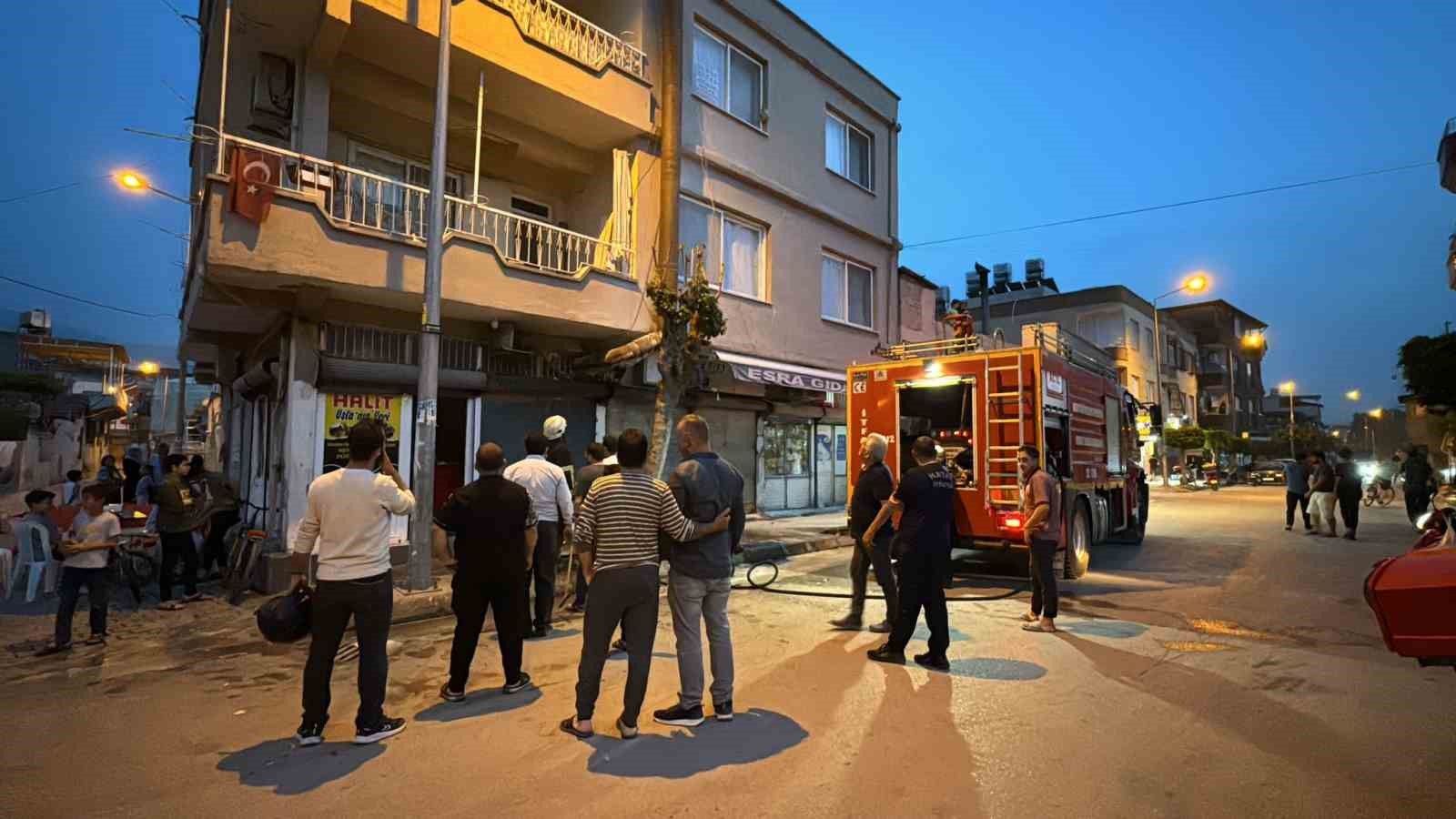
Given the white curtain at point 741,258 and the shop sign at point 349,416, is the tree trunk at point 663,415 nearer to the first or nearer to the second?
the shop sign at point 349,416

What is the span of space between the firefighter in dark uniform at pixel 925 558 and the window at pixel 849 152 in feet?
40.9

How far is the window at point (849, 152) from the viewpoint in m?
17.1

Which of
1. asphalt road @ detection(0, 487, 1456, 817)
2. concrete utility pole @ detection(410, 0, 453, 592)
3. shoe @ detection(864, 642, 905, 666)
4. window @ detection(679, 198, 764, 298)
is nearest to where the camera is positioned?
asphalt road @ detection(0, 487, 1456, 817)

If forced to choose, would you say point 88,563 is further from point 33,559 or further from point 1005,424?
point 1005,424

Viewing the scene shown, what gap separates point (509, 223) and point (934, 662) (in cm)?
840

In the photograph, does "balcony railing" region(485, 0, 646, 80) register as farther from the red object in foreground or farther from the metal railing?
the red object in foreground

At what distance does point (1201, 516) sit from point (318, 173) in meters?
20.9

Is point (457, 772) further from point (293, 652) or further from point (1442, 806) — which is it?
point (1442, 806)

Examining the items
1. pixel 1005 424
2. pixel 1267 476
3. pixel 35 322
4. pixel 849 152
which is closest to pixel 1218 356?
pixel 1267 476

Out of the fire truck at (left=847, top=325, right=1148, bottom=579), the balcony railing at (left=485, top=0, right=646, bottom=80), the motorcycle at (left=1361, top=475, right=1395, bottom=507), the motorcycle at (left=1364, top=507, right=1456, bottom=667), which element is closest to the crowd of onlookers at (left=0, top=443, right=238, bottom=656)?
the balcony railing at (left=485, top=0, right=646, bottom=80)

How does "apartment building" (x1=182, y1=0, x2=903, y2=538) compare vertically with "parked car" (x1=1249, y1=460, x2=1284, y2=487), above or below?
above

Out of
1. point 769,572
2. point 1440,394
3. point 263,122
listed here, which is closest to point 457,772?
point 769,572

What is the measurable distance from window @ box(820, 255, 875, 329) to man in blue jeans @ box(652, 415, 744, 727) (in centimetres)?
1226

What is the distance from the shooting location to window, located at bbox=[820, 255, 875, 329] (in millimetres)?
16797
